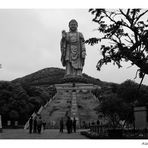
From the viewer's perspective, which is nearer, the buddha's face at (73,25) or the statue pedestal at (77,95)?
the statue pedestal at (77,95)

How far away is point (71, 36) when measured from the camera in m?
48.2

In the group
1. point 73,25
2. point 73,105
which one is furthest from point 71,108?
point 73,25

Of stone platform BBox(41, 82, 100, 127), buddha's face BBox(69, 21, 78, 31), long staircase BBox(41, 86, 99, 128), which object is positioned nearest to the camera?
long staircase BBox(41, 86, 99, 128)

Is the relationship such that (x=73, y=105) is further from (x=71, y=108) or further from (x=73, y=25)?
(x=73, y=25)

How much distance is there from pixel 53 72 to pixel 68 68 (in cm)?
6055

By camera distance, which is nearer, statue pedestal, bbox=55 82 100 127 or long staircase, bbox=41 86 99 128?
long staircase, bbox=41 86 99 128

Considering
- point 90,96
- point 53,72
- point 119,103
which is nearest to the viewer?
point 119,103

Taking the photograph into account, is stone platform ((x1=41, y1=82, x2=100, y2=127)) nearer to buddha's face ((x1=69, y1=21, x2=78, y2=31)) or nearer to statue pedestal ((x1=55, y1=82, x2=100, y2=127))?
statue pedestal ((x1=55, y1=82, x2=100, y2=127))

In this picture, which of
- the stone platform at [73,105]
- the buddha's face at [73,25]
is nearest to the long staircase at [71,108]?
the stone platform at [73,105]

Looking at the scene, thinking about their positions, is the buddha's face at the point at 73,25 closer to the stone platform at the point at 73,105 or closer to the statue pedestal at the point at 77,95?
the statue pedestal at the point at 77,95

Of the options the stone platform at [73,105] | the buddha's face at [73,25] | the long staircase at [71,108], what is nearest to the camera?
the long staircase at [71,108]

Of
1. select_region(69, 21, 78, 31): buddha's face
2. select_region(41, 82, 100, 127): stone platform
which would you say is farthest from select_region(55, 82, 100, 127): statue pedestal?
select_region(69, 21, 78, 31): buddha's face

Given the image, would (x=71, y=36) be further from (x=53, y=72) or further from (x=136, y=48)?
(x=53, y=72)

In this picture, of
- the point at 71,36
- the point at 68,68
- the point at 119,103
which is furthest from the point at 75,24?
the point at 119,103
